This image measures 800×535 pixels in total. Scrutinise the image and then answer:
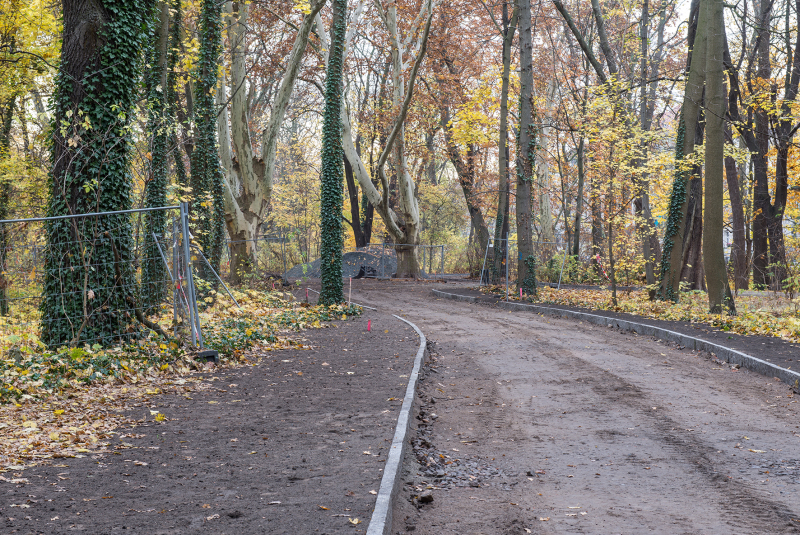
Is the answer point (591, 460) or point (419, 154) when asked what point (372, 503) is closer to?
point (591, 460)

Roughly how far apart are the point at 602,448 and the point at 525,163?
16889 millimetres

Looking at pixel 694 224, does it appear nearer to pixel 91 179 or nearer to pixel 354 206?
pixel 91 179

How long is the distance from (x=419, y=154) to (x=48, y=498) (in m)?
31.4

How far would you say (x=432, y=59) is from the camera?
30.3 meters

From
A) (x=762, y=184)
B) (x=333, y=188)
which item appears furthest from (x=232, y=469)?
(x=762, y=184)

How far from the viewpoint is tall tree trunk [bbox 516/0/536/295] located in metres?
21.4

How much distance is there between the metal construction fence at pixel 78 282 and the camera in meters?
8.26

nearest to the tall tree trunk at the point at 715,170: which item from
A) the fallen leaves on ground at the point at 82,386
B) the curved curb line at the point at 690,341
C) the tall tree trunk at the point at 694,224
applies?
the curved curb line at the point at 690,341

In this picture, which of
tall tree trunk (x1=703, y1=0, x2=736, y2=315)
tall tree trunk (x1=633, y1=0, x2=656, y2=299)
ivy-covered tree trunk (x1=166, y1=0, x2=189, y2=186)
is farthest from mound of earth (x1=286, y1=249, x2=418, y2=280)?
tall tree trunk (x1=703, y1=0, x2=736, y2=315)

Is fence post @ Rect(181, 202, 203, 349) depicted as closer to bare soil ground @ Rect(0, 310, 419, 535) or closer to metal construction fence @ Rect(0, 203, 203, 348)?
metal construction fence @ Rect(0, 203, 203, 348)

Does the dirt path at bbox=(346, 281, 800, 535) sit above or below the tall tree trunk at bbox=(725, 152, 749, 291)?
below

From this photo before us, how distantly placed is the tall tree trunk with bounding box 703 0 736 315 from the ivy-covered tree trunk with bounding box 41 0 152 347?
12.4 meters

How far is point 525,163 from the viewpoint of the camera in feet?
70.1

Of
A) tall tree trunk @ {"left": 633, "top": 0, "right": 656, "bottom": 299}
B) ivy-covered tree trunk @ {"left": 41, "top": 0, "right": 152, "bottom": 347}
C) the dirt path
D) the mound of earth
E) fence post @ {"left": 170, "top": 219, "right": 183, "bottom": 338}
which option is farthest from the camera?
the mound of earth
